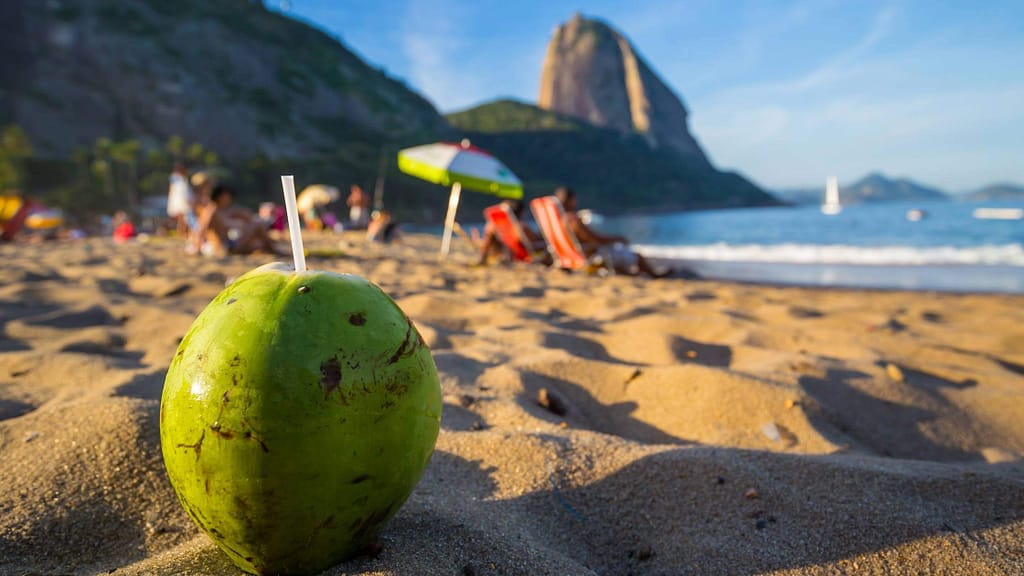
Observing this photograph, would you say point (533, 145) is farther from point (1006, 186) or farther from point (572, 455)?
point (1006, 186)

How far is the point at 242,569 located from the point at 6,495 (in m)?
0.76

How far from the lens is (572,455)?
5.89ft

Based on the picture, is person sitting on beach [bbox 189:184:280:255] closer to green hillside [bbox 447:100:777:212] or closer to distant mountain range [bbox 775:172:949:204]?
green hillside [bbox 447:100:777:212]

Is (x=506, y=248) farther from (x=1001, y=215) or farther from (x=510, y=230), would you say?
(x=1001, y=215)

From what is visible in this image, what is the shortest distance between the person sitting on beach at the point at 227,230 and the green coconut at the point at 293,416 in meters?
7.86

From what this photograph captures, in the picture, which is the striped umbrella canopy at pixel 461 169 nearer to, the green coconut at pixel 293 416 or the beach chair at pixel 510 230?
the beach chair at pixel 510 230

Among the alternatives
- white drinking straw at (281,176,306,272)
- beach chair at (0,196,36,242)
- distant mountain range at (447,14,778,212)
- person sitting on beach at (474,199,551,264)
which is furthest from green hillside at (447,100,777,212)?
white drinking straw at (281,176,306,272)

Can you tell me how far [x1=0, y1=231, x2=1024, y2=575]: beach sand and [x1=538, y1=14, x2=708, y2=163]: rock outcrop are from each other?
13109 cm

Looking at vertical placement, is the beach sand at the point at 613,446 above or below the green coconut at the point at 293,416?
below

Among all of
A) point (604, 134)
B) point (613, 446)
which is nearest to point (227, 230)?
point (613, 446)

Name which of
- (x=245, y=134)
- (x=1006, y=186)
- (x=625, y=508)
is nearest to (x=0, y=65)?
(x=245, y=134)

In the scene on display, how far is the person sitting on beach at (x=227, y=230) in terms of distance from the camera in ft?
26.5

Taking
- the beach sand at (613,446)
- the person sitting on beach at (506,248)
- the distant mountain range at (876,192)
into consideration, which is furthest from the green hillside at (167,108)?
the distant mountain range at (876,192)

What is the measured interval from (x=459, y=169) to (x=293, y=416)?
9060 millimetres
